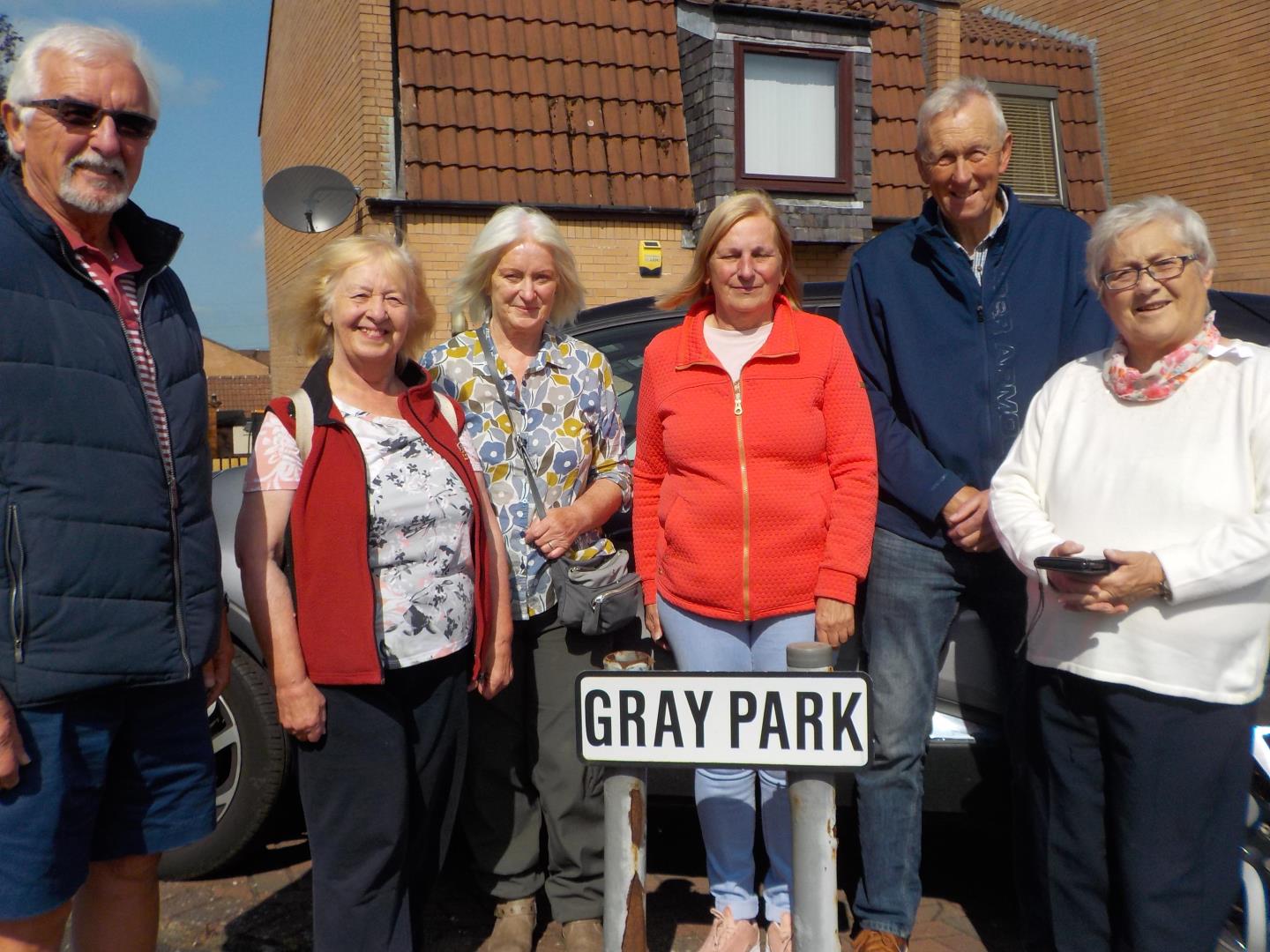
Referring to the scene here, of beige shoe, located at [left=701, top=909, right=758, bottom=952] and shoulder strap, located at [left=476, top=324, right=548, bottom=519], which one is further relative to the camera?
shoulder strap, located at [left=476, top=324, right=548, bottom=519]

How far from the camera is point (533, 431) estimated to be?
2779 mm

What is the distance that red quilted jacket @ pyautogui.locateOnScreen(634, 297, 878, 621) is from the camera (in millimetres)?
2551

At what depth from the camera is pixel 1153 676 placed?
7.07 ft

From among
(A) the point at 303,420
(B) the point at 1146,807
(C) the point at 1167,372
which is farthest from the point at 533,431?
(B) the point at 1146,807

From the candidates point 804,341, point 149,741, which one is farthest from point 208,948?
point 804,341

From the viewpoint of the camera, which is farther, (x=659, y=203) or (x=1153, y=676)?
(x=659, y=203)

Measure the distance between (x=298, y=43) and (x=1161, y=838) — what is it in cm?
1420

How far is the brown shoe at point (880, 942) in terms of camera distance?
2654 mm

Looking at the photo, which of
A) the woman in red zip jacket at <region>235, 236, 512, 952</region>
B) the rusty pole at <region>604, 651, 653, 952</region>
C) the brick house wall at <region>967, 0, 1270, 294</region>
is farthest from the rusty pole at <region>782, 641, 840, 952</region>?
the brick house wall at <region>967, 0, 1270, 294</region>

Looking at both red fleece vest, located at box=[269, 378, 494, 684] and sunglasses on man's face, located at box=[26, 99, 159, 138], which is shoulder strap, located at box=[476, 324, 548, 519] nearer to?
red fleece vest, located at box=[269, 378, 494, 684]

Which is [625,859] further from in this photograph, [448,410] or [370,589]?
[448,410]

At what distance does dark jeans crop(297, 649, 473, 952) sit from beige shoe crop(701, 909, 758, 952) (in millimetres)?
729

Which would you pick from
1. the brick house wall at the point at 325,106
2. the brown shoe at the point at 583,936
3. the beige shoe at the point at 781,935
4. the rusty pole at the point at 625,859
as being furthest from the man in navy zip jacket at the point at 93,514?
the brick house wall at the point at 325,106

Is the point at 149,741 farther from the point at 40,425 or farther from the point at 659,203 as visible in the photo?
the point at 659,203
